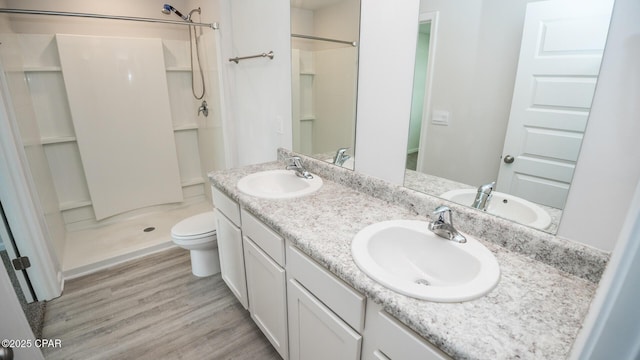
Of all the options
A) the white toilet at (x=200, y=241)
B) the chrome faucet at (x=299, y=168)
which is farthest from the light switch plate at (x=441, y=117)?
the white toilet at (x=200, y=241)

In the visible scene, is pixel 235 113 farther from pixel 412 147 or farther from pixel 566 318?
pixel 566 318

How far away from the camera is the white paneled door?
82 centimetres

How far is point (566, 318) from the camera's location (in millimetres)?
736

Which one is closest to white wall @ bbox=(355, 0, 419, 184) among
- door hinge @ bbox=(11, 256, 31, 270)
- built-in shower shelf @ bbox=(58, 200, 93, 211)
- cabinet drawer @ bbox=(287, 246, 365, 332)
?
cabinet drawer @ bbox=(287, 246, 365, 332)

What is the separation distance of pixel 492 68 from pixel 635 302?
944 millimetres

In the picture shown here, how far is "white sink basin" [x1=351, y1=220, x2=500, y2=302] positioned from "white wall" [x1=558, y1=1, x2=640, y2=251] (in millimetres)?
292

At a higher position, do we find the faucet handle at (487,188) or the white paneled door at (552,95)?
the white paneled door at (552,95)

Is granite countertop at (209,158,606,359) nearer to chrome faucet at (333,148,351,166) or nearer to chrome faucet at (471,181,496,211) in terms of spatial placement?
chrome faucet at (471,181,496,211)

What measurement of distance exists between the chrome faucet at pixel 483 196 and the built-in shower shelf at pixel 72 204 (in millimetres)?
3451

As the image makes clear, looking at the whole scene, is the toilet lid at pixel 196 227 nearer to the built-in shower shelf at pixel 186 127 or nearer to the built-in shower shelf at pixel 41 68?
the built-in shower shelf at pixel 186 127

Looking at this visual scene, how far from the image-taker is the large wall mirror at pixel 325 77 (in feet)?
4.93

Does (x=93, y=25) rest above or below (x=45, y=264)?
above

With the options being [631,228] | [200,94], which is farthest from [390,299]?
[200,94]

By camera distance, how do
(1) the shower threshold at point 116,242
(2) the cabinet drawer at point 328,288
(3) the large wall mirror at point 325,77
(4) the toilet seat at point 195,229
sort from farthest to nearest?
1. (1) the shower threshold at point 116,242
2. (4) the toilet seat at point 195,229
3. (3) the large wall mirror at point 325,77
4. (2) the cabinet drawer at point 328,288
